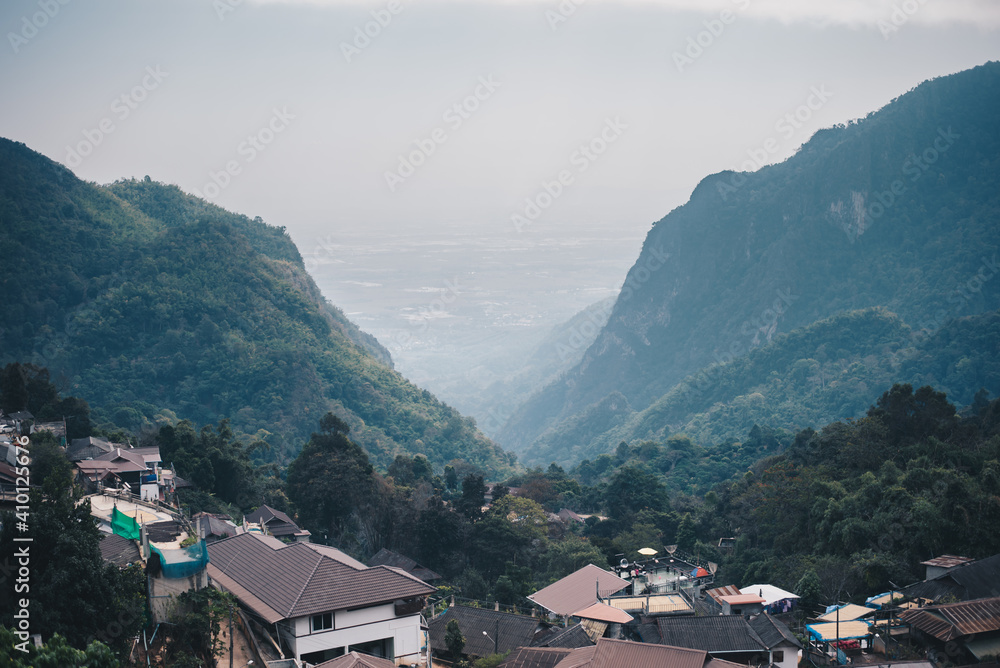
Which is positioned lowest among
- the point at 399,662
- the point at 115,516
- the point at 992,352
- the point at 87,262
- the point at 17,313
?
the point at 399,662

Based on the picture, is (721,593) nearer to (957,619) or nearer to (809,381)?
(957,619)

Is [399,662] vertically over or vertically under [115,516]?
under

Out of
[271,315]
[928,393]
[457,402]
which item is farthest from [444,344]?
[928,393]

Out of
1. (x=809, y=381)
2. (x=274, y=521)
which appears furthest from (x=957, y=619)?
(x=809, y=381)

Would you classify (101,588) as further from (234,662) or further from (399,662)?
(399,662)

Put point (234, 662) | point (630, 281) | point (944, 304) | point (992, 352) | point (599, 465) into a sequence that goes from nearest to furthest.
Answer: point (234, 662), point (599, 465), point (992, 352), point (944, 304), point (630, 281)

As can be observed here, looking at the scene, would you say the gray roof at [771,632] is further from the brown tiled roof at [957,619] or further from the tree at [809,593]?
the tree at [809,593]
